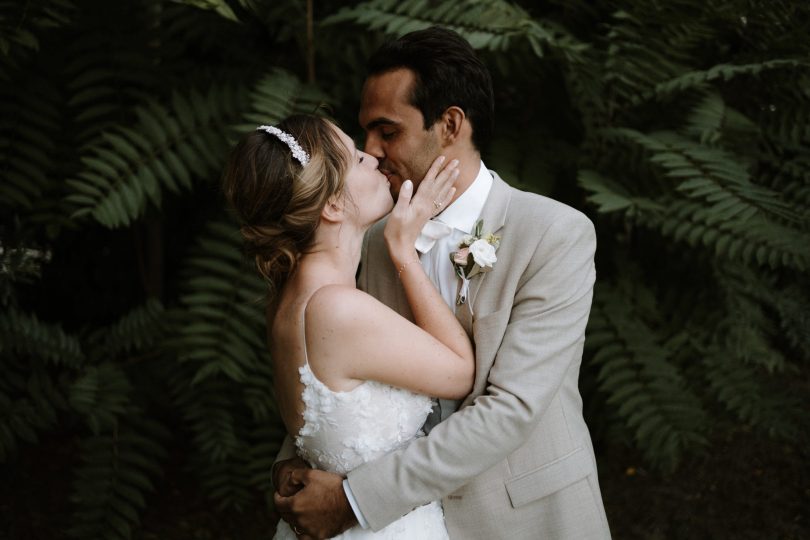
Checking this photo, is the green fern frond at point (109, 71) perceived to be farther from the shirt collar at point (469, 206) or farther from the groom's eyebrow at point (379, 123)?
the shirt collar at point (469, 206)

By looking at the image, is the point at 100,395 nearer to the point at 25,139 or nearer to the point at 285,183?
the point at 25,139

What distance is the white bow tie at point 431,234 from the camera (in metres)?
2.22

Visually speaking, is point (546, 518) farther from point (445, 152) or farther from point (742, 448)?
point (742, 448)

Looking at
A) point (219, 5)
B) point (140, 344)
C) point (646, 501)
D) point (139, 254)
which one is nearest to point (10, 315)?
point (140, 344)

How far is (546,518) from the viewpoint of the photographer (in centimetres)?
199

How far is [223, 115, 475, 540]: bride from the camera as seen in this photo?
1.89m

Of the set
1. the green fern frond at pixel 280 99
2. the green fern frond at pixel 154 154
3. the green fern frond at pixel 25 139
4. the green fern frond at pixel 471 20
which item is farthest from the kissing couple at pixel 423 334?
the green fern frond at pixel 25 139

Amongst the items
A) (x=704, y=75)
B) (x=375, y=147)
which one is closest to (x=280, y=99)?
(x=375, y=147)

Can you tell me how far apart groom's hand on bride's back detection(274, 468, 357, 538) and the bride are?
43 mm

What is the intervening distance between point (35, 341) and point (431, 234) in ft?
6.54

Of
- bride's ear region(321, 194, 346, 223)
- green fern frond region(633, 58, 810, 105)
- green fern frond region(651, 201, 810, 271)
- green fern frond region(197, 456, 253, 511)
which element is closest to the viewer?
bride's ear region(321, 194, 346, 223)

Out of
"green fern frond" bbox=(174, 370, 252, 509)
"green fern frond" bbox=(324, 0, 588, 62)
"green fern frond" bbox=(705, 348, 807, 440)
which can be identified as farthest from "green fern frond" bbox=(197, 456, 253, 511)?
"green fern frond" bbox=(705, 348, 807, 440)

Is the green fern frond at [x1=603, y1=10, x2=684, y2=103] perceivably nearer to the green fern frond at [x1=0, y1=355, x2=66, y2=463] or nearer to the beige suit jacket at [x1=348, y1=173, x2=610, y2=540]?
the beige suit jacket at [x1=348, y1=173, x2=610, y2=540]

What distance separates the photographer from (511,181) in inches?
125
